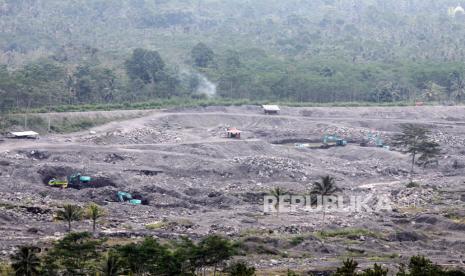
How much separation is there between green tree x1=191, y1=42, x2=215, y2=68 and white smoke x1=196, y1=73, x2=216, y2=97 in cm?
1200

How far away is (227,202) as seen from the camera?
89.0 metres

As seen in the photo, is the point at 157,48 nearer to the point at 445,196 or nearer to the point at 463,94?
the point at 463,94

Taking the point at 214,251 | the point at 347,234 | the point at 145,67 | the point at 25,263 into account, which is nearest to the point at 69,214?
the point at 214,251

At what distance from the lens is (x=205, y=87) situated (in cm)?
14888

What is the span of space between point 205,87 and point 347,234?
74914 mm

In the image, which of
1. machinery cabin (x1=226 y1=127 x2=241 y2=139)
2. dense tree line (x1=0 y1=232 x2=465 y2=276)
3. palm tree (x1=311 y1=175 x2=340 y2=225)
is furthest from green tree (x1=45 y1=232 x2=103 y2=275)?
machinery cabin (x1=226 y1=127 x2=241 y2=139)

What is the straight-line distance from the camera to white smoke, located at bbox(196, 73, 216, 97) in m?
146

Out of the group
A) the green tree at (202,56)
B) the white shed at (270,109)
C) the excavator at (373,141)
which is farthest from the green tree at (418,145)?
the green tree at (202,56)

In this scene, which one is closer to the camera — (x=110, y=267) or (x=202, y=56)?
(x=110, y=267)

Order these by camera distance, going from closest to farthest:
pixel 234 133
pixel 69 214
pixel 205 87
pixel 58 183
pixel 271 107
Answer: pixel 69 214 → pixel 58 183 → pixel 234 133 → pixel 271 107 → pixel 205 87

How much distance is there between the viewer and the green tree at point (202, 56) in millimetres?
163375

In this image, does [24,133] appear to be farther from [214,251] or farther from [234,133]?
[214,251]

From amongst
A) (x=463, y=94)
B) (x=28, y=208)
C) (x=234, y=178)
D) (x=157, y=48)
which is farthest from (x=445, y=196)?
(x=157, y=48)

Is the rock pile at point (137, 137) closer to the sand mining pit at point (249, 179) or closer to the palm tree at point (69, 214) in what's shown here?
the sand mining pit at point (249, 179)
